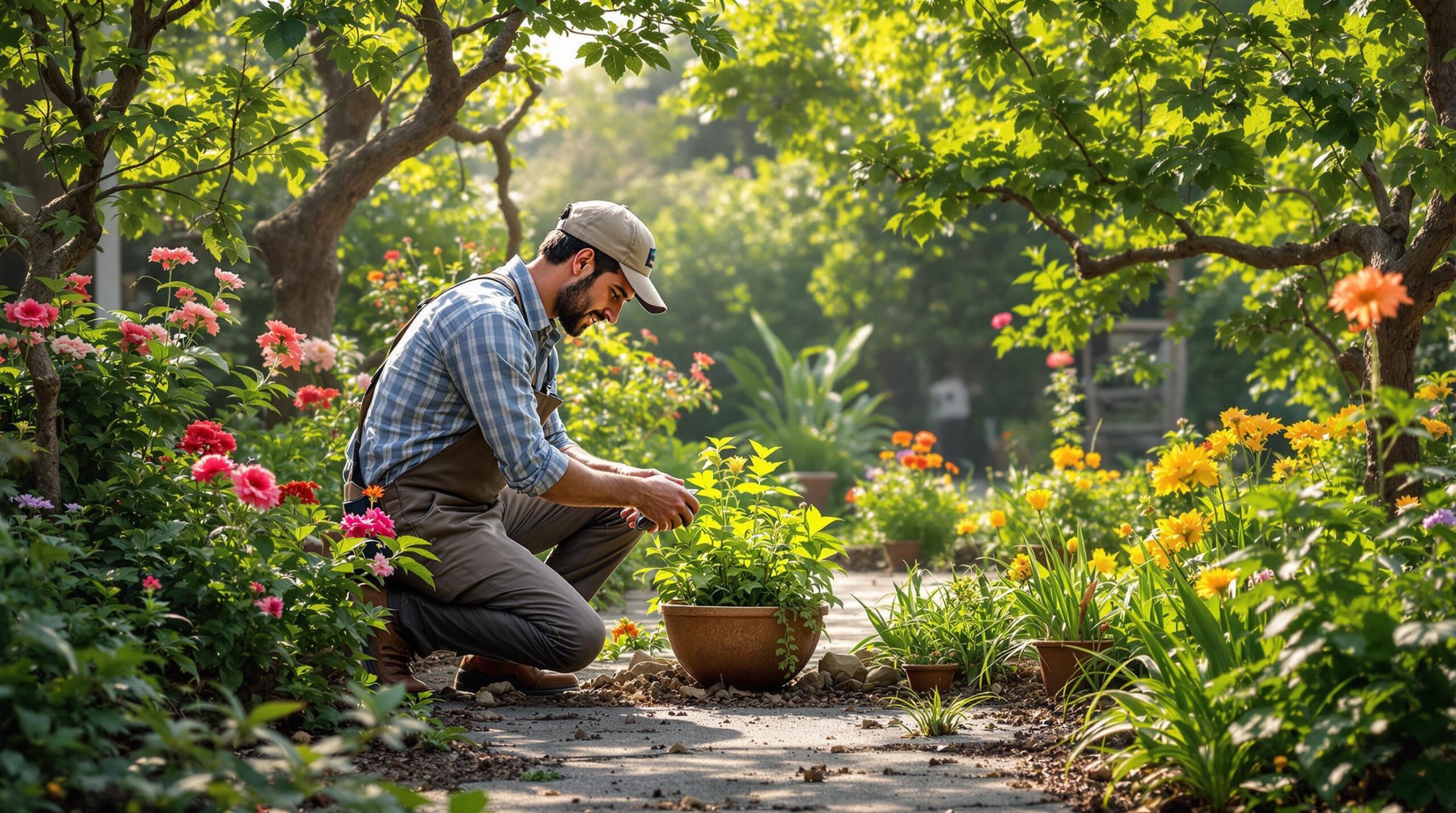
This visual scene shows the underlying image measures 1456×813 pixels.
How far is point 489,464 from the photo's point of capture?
3252 mm

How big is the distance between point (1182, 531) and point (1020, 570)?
758mm

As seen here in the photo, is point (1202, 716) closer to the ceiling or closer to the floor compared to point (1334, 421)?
closer to the floor

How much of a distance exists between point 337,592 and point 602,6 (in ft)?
6.17

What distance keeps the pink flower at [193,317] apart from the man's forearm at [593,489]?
0.96 metres

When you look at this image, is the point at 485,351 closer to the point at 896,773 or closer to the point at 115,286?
the point at 896,773

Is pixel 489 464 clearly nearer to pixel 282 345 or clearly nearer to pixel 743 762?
pixel 282 345

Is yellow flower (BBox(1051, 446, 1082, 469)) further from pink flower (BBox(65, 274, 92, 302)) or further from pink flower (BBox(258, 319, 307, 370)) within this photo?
pink flower (BBox(65, 274, 92, 302))

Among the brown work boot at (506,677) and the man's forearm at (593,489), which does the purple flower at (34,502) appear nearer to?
the man's forearm at (593,489)

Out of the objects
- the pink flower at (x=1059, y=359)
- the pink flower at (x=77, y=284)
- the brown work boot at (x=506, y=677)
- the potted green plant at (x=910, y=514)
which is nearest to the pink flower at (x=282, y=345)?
the pink flower at (x=77, y=284)

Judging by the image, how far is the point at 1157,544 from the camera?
304 cm

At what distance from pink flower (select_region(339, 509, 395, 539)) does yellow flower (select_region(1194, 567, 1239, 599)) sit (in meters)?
1.75

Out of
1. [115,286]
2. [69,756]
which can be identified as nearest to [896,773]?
[69,756]

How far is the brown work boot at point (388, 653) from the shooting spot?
3.08 meters

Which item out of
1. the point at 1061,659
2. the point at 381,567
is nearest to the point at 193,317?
the point at 381,567
